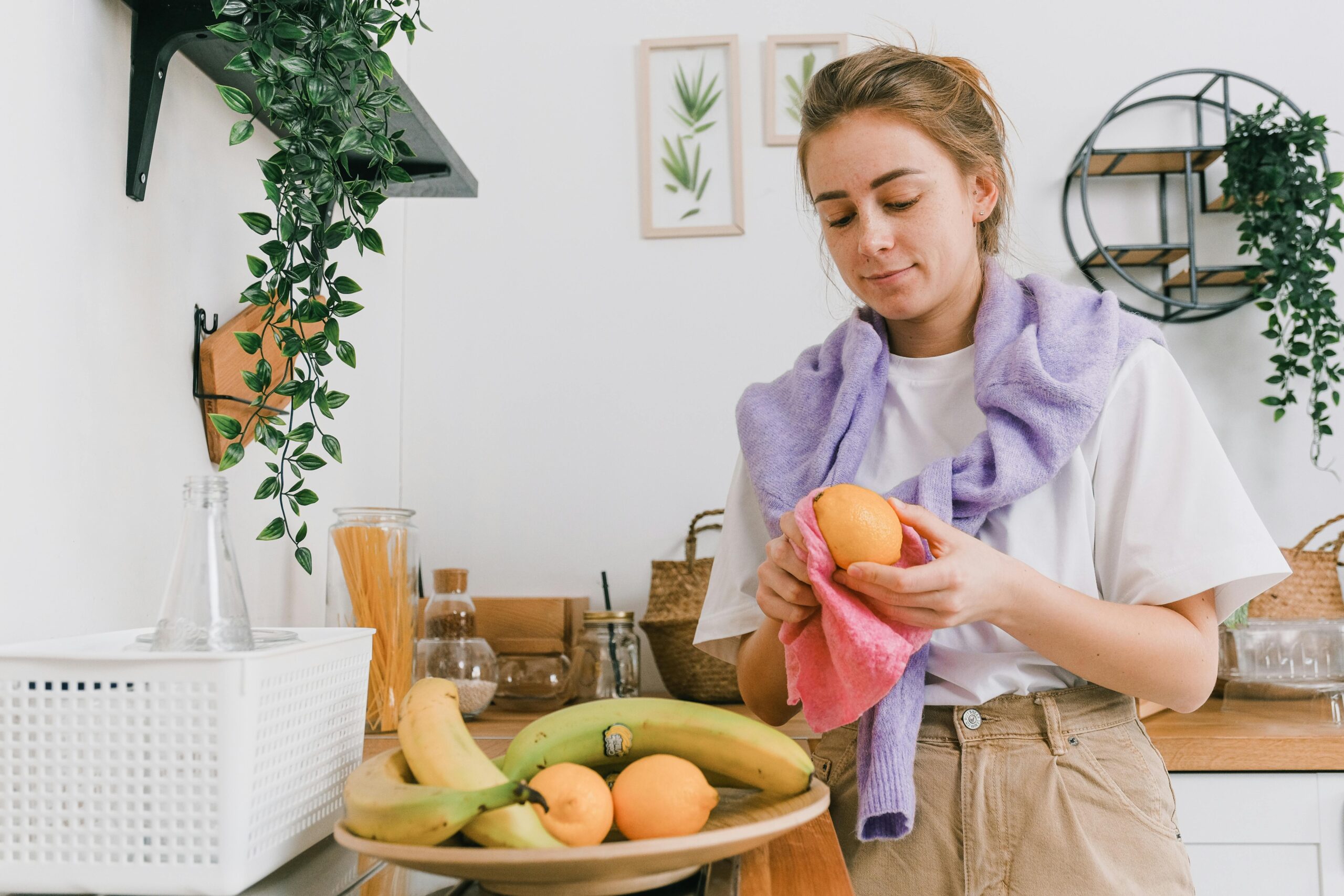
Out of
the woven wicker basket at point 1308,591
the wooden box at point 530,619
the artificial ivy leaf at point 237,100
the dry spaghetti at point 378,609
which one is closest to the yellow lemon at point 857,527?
the artificial ivy leaf at point 237,100

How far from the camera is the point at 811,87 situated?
114 centimetres

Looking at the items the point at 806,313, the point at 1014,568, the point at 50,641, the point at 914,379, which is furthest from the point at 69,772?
the point at 806,313

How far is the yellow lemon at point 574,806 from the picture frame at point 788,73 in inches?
58.8

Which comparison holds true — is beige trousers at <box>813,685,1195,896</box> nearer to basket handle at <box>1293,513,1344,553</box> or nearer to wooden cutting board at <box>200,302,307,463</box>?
wooden cutting board at <box>200,302,307,463</box>

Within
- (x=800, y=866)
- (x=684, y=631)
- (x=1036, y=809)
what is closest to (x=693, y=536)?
(x=684, y=631)

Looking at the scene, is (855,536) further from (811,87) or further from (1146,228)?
(1146,228)

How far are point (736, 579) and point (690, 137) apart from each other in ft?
3.43

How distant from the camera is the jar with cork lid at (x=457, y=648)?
143 centimetres

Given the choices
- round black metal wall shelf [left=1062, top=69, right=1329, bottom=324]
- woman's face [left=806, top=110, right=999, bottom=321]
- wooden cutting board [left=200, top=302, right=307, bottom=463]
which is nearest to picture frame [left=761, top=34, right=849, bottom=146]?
round black metal wall shelf [left=1062, top=69, right=1329, bottom=324]

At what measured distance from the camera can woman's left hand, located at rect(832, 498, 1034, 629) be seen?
2.53ft

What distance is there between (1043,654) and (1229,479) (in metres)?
0.25

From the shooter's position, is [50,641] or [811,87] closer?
[50,641]

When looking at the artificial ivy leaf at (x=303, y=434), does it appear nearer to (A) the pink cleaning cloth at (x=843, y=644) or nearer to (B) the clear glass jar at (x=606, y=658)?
(A) the pink cleaning cloth at (x=843, y=644)

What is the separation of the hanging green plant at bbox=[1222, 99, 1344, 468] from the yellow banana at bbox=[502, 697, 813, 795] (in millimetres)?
1427
